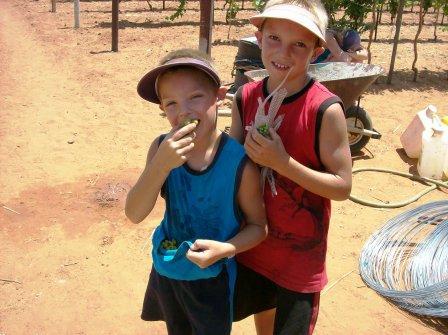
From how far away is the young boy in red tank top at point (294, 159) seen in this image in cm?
160

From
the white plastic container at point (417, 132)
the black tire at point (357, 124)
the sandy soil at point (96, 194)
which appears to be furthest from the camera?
the black tire at point (357, 124)

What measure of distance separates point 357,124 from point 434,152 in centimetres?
103

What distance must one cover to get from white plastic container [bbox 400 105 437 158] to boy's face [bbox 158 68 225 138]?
426 centimetres

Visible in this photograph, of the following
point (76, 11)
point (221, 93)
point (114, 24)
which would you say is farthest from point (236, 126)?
point (76, 11)

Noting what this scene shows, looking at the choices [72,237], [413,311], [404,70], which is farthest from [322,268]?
[404,70]

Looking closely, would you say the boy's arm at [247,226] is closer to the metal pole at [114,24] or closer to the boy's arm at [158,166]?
the boy's arm at [158,166]

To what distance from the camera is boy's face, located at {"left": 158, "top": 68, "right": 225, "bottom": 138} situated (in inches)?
63.2

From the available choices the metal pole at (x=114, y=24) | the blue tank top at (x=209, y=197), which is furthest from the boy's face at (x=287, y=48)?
the metal pole at (x=114, y=24)

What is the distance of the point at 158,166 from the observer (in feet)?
5.06

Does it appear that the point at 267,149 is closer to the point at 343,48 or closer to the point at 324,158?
the point at 324,158

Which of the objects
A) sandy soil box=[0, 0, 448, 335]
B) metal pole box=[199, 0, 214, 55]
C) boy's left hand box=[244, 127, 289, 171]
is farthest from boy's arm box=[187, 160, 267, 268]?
metal pole box=[199, 0, 214, 55]

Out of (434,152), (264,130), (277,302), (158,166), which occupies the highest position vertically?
(264,130)

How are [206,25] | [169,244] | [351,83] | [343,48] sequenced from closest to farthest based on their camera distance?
[169,244] → [351,83] → [206,25] → [343,48]

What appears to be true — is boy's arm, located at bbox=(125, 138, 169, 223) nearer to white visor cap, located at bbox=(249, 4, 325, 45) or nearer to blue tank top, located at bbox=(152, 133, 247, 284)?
blue tank top, located at bbox=(152, 133, 247, 284)
